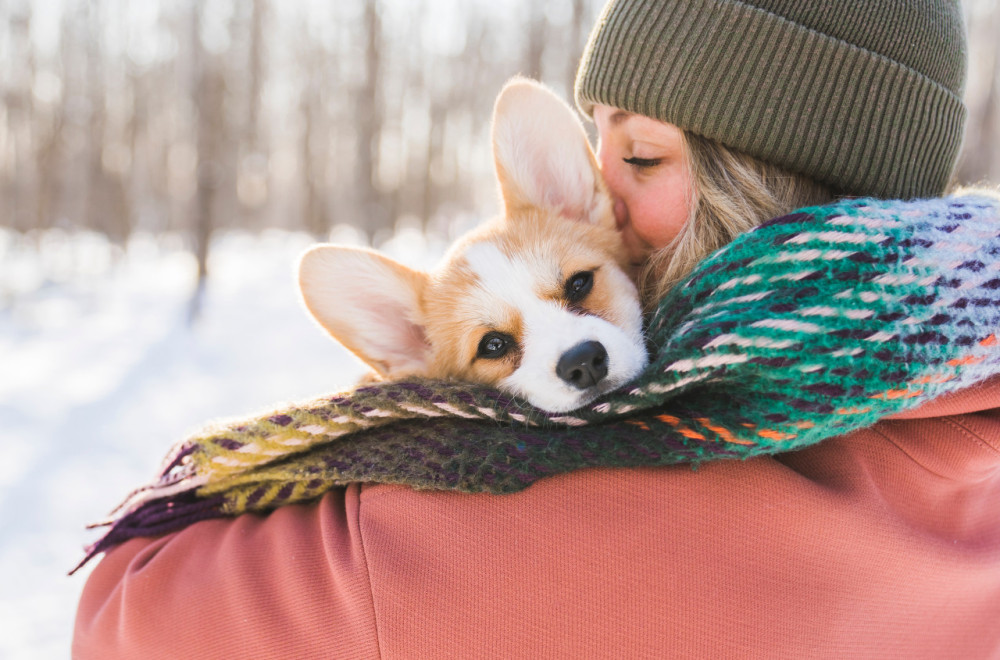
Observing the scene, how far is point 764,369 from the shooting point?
110 cm

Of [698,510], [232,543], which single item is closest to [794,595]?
[698,510]

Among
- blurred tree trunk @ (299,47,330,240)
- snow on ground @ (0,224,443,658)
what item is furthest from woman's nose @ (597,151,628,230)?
blurred tree trunk @ (299,47,330,240)

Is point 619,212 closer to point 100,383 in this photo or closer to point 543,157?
point 543,157

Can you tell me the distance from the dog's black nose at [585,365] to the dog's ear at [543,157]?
0.68 metres

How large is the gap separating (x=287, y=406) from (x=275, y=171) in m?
35.0

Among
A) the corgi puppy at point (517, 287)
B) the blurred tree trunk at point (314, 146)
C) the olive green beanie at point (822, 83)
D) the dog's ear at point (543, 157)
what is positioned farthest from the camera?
the blurred tree trunk at point (314, 146)

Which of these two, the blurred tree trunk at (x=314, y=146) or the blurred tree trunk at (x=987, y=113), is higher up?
the blurred tree trunk at (x=987, y=113)

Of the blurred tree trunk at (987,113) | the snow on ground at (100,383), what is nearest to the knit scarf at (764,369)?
the snow on ground at (100,383)

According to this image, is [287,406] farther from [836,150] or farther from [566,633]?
[836,150]

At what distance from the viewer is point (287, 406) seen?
1572 millimetres

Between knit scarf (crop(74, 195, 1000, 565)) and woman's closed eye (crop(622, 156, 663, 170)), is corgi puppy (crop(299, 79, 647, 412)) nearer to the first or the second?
woman's closed eye (crop(622, 156, 663, 170))

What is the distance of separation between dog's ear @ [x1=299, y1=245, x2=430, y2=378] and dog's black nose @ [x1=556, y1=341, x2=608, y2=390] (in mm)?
652

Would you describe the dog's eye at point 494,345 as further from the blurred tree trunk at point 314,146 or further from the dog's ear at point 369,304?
the blurred tree trunk at point 314,146

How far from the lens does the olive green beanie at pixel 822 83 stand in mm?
1555
